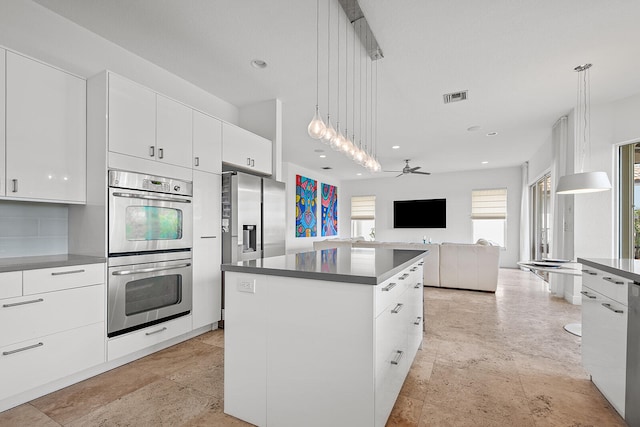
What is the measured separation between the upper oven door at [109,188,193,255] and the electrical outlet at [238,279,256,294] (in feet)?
3.98

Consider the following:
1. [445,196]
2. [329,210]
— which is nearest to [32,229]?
[329,210]

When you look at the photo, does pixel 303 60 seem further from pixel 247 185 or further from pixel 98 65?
pixel 98 65

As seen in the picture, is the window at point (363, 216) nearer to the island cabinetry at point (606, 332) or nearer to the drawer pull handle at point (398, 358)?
the island cabinetry at point (606, 332)

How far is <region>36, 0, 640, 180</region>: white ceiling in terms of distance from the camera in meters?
2.19

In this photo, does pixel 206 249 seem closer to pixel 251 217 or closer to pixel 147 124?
pixel 251 217

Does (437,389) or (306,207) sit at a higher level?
(306,207)

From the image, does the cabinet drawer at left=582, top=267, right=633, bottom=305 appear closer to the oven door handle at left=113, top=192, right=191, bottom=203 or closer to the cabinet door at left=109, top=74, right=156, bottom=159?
the oven door handle at left=113, top=192, right=191, bottom=203

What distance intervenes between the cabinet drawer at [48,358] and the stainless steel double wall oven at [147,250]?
0.14 m

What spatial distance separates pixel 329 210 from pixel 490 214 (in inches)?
176

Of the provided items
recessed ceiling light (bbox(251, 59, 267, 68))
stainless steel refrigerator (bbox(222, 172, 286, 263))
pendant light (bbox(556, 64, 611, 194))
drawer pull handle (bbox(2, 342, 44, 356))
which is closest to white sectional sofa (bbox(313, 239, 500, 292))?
pendant light (bbox(556, 64, 611, 194))

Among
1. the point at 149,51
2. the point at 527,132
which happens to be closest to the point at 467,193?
the point at 527,132

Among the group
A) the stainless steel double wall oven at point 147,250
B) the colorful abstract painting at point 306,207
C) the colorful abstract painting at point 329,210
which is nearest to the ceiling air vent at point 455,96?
the stainless steel double wall oven at point 147,250

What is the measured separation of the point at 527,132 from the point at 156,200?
546 cm

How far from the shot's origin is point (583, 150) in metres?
3.96
